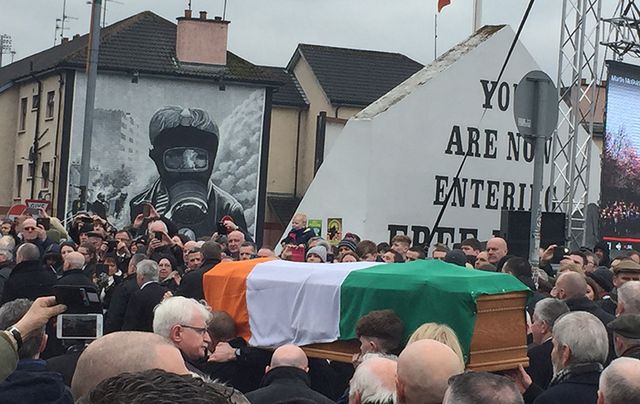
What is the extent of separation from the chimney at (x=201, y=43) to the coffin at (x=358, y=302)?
124 ft

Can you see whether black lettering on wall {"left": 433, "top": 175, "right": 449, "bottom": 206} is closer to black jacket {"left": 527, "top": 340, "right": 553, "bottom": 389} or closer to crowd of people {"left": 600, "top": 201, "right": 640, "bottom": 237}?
crowd of people {"left": 600, "top": 201, "right": 640, "bottom": 237}

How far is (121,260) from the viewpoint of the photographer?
1527cm

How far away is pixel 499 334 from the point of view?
831cm

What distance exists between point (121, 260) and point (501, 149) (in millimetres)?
9281

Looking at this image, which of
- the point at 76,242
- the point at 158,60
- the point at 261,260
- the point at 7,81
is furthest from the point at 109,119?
the point at 261,260

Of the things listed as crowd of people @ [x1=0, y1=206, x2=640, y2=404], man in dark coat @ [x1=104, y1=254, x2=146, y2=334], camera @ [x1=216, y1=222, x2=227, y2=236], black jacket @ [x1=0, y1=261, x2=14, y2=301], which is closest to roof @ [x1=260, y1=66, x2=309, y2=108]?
camera @ [x1=216, y1=222, x2=227, y2=236]

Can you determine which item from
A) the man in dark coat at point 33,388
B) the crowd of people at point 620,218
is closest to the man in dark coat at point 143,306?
the man in dark coat at point 33,388

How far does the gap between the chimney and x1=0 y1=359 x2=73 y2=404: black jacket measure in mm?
A: 42752

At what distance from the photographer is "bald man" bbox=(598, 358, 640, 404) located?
542cm

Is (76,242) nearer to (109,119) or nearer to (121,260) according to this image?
(121,260)

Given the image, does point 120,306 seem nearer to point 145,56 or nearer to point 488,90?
point 488,90

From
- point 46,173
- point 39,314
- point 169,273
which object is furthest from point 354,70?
point 39,314

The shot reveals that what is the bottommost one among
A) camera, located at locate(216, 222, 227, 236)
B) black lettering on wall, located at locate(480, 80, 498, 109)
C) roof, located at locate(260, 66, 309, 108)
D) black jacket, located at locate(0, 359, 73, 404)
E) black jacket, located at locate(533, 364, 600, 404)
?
black jacket, located at locate(533, 364, 600, 404)

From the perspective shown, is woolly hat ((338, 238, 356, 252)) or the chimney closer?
woolly hat ((338, 238, 356, 252))
